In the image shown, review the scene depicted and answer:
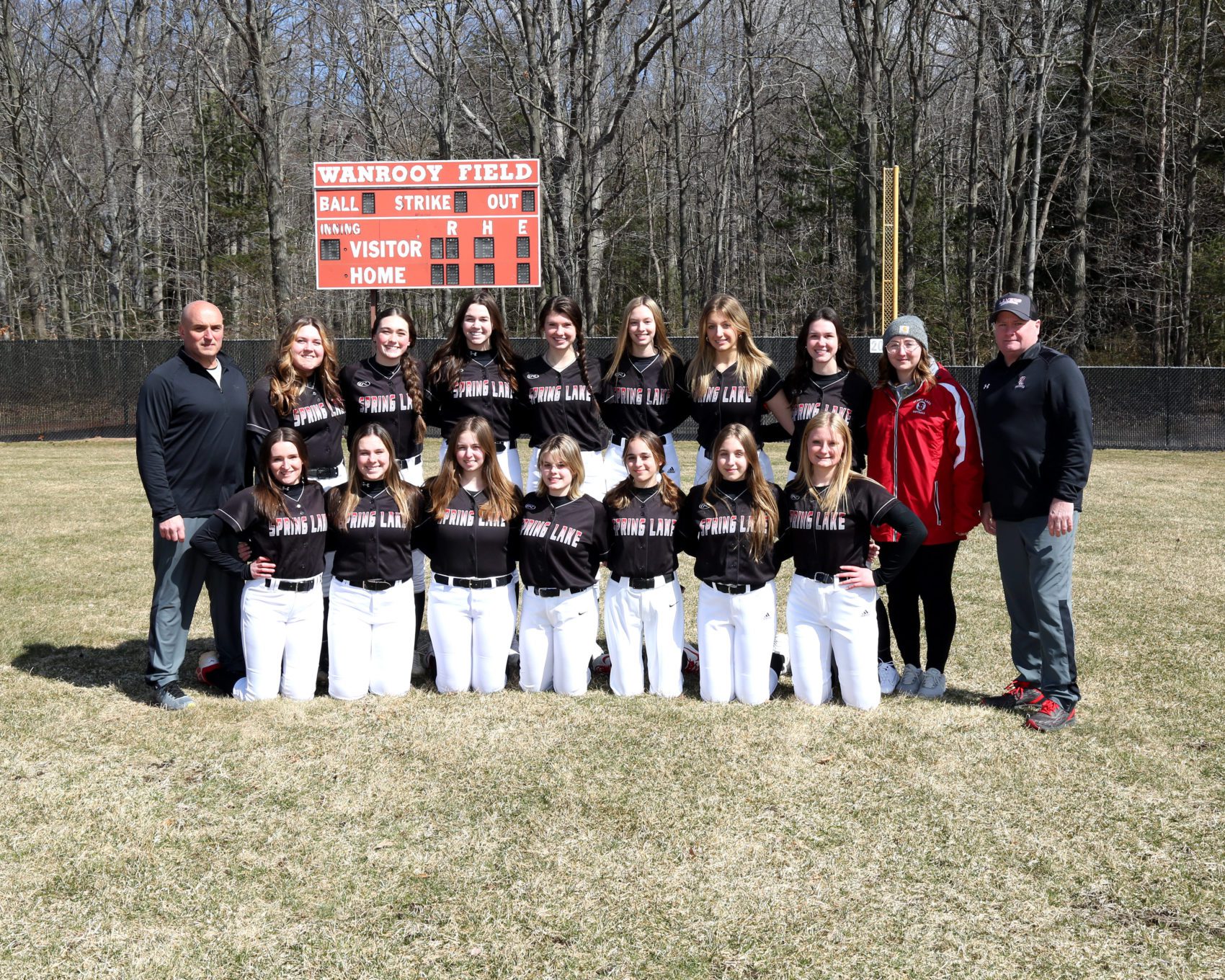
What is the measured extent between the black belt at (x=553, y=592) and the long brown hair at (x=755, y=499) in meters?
0.75

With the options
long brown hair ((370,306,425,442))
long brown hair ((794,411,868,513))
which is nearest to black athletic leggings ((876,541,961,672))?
long brown hair ((794,411,868,513))

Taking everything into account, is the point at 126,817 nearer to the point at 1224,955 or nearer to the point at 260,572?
the point at 260,572

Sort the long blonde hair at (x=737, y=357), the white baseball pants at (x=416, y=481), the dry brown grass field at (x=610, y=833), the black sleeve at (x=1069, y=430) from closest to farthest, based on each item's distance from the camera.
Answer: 1. the dry brown grass field at (x=610, y=833)
2. the black sleeve at (x=1069, y=430)
3. the long blonde hair at (x=737, y=357)
4. the white baseball pants at (x=416, y=481)

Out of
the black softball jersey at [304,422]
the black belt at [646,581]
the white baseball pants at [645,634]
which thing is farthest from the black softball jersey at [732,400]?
the black softball jersey at [304,422]

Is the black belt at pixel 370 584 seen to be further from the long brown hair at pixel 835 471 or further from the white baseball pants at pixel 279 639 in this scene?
the long brown hair at pixel 835 471

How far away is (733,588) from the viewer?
4.73 metres

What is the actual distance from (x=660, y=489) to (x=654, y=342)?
90 cm

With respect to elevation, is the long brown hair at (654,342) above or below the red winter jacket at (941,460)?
above

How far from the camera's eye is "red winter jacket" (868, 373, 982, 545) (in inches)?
185

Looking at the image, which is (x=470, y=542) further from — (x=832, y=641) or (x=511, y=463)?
(x=832, y=641)

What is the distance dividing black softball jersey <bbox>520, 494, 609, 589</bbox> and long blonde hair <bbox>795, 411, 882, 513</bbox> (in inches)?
38.0

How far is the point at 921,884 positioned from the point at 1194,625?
4.03m

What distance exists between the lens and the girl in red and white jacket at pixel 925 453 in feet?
15.4

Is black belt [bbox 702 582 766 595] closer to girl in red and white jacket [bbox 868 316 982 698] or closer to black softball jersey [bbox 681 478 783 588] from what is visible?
black softball jersey [bbox 681 478 783 588]
